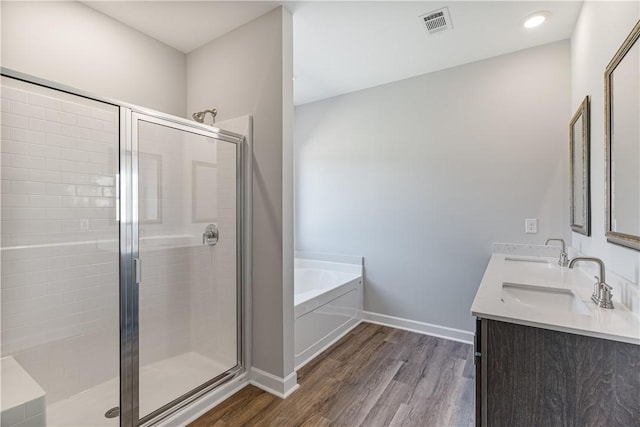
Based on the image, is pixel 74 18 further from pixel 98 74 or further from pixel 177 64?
pixel 177 64

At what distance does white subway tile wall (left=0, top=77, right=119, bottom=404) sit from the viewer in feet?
5.52

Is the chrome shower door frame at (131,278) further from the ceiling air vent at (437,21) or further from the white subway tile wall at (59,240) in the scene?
the ceiling air vent at (437,21)

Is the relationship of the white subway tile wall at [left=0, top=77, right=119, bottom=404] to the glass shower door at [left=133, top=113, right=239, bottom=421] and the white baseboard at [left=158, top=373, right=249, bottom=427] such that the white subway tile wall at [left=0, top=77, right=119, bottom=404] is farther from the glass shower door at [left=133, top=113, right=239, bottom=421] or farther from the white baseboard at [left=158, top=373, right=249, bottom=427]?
the white baseboard at [left=158, top=373, right=249, bottom=427]

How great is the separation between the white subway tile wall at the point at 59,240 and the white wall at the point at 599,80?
2.50 metres

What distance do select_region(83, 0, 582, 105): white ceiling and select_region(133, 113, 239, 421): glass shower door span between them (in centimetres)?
91

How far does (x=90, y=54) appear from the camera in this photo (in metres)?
2.10

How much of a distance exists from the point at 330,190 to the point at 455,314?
5.95 feet

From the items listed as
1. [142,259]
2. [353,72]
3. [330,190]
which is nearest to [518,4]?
[353,72]

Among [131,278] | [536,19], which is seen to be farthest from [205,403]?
[536,19]

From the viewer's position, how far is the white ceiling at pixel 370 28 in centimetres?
199

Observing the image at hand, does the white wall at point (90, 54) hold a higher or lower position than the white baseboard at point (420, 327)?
higher

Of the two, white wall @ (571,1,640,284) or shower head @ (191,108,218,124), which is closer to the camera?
white wall @ (571,1,640,284)

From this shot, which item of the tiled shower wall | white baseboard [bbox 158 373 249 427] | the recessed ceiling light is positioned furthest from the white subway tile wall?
the recessed ceiling light

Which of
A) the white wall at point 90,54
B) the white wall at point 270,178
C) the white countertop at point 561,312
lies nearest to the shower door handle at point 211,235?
the white wall at point 270,178
